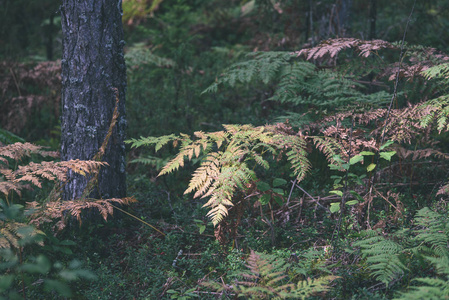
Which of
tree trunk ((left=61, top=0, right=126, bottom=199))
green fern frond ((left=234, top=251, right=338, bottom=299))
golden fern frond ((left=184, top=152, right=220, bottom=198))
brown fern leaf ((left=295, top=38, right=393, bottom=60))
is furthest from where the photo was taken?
brown fern leaf ((left=295, top=38, right=393, bottom=60))

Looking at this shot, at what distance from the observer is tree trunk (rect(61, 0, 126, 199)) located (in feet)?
11.2

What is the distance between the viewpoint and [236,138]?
3.13 metres

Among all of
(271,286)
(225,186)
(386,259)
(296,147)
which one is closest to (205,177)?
(225,186)

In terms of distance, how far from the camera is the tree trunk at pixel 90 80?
3412mm

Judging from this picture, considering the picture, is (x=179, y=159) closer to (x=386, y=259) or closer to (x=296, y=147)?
(x=296, y=147)

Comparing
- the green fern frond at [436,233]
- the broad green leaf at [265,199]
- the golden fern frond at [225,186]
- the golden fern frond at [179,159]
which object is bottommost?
the green fern frond at [436,233]

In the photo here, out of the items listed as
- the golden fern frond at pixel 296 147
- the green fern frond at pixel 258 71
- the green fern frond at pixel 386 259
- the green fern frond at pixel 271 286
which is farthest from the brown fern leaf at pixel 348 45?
the green fern frond at pixel 271 286

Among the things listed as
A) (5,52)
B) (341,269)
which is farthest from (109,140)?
(5,52)

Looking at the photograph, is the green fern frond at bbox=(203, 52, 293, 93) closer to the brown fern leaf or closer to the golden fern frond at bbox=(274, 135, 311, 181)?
the brown fern leaf

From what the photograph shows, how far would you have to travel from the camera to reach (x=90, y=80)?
136 inches

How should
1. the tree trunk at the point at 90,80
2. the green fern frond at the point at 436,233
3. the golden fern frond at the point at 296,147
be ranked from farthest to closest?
the tree trunk at the point at 90,80 → the golden fern frond at the point at 296,147 → the green fern frond at the point at 436,233

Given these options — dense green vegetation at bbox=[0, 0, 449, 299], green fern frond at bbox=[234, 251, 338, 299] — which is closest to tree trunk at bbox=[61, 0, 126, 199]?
dense green vegetation at bbox=[0, 0, 449, 299]

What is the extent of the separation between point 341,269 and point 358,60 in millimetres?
2613

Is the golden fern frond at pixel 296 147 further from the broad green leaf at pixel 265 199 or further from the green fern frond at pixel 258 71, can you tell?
the green fern frond at pixel 258 71
